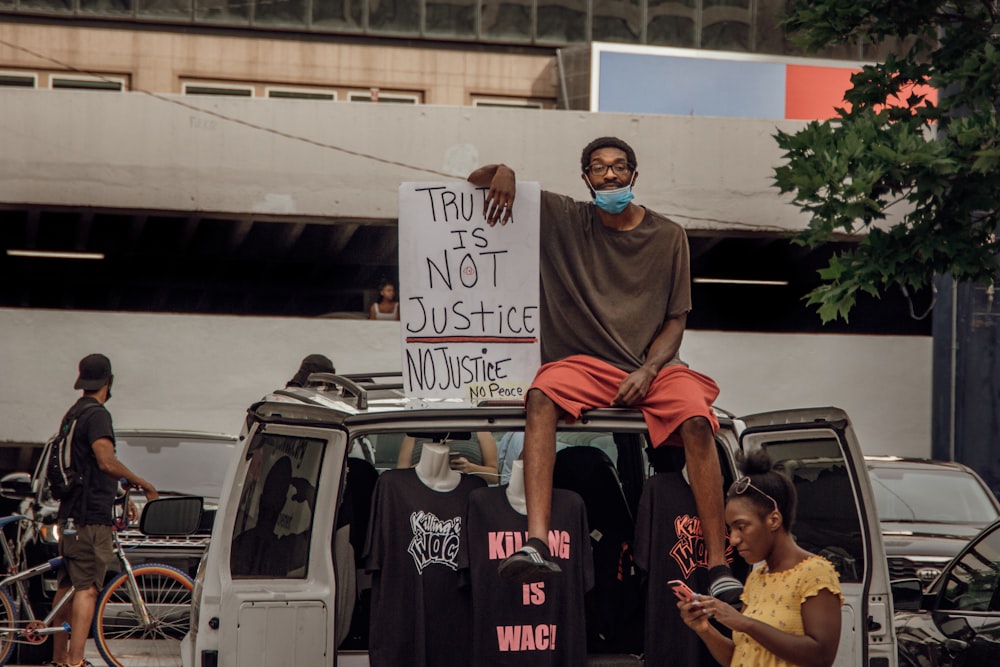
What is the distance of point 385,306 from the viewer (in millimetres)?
18250

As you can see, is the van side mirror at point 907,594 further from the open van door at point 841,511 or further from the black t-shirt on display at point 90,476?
the black t-shirt on display at point 90,476

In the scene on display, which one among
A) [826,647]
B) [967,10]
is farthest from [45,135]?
[826,647]

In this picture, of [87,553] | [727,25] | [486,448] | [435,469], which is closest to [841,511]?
[435,469]

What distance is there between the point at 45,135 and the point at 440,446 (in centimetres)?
1300

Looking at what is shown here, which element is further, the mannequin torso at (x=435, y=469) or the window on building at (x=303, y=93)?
the window on building at (x=303, y=93)

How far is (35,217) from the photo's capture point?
680 inches

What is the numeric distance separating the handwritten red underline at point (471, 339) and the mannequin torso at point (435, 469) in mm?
608

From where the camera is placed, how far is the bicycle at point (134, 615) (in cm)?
953

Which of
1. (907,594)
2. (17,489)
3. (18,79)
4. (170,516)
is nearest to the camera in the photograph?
(170,516)

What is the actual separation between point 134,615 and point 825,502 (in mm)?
5899

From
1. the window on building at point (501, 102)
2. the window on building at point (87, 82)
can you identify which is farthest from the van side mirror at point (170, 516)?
the window on building at point (501, 102)

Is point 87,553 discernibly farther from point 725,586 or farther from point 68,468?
point 725,586

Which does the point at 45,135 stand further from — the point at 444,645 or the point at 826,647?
the point at 826,647

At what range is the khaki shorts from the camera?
352 inches
